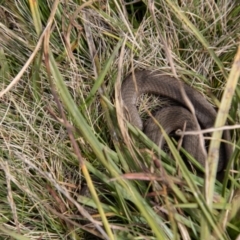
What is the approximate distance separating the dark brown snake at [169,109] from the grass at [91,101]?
0.16ft

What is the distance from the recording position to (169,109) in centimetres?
229

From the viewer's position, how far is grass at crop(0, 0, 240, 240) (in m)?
1.86

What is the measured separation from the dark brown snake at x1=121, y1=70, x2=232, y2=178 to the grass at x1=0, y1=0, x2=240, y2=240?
0.05m

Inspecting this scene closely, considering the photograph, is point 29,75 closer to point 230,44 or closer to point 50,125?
point 50,125

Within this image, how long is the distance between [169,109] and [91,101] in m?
0.37

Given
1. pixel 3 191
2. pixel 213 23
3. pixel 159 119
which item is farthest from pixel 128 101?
pixel 3 191

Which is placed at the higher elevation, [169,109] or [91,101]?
[91,101]

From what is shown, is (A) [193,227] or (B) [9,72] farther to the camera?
(B) [9,72]

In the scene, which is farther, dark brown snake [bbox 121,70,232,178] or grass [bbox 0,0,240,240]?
dark brown snake [bbox 121,70,232,178]

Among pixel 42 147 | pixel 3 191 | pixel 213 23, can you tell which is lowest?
pixel 3 191

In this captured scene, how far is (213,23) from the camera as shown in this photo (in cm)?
221

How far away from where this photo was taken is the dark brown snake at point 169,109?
7.17ft

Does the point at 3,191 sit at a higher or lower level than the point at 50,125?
lower

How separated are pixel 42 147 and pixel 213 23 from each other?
32.2 inches
